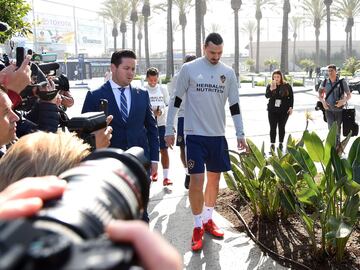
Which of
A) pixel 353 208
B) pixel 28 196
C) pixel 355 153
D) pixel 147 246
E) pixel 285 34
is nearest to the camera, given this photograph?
pixel 147 246

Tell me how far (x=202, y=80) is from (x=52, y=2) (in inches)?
4222

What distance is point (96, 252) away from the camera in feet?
1.79

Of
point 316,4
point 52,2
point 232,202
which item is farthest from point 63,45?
point 232,202

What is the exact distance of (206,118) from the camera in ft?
13.5

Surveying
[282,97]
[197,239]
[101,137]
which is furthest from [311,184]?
[282,97]

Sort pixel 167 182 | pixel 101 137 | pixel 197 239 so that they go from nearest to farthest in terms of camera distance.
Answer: pixel 101 137
pixel 197 239
pixel 167 182

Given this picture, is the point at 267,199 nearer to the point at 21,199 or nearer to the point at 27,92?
the point at 27,92

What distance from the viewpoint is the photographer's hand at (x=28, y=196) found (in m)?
0.68

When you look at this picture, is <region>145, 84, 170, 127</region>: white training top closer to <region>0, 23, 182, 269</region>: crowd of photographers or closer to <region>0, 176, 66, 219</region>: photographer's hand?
<region>0, 23, 182, 269</region>: crowd of photographers

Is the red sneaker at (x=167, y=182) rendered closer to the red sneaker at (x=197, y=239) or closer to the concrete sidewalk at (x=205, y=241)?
the concrete sidewalk at (x=205, y=241)

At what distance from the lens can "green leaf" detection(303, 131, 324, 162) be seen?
3.52 meters

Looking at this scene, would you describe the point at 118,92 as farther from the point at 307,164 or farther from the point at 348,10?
the point at 348,10

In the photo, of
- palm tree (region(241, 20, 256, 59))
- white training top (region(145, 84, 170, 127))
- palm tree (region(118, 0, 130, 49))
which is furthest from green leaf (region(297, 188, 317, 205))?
palm tree (region(241, 20, 256, 59))

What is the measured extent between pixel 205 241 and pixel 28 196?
3.45 meters
